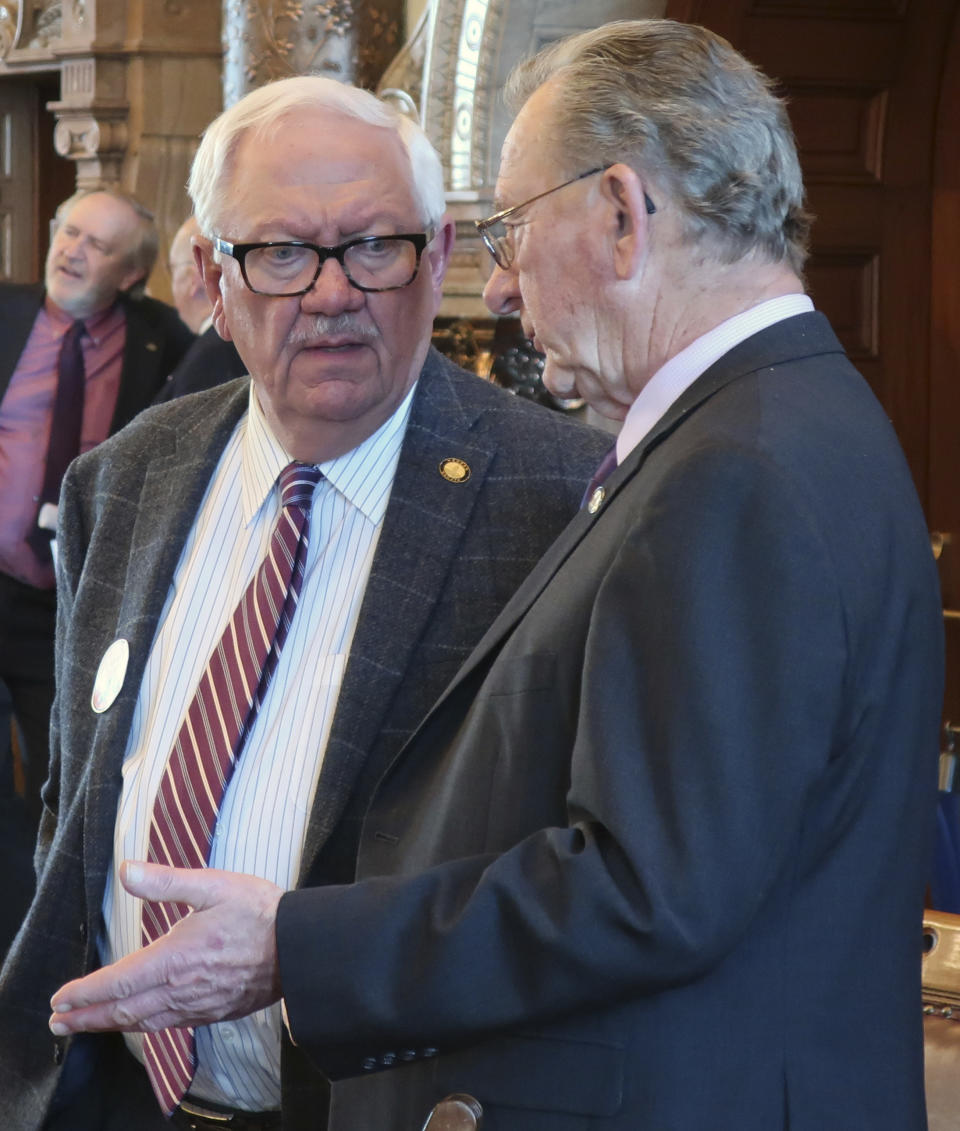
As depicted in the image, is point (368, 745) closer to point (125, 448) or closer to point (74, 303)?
point (125, 448)

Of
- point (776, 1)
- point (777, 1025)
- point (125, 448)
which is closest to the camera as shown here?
point (777, 1025)

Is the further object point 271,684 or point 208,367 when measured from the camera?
point 208,367

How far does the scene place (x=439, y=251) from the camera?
2.06m

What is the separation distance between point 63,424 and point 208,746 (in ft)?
10.0

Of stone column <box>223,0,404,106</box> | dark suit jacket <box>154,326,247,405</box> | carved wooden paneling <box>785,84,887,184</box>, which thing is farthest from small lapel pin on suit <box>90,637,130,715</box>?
stone column <box>223,0,404,106</box>

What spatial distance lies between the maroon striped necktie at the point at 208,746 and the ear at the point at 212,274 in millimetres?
402

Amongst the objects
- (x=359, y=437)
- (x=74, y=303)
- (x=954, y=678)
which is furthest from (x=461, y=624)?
(x=74, y=303)

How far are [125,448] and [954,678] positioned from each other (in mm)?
2307

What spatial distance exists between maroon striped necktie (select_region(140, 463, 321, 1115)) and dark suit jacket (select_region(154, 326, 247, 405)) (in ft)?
7.44

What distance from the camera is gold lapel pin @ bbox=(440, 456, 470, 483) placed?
1.95 m

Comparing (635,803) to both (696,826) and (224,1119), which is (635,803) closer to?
(696,826)

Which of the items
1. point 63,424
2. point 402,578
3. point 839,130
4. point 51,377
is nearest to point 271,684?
point 402,578

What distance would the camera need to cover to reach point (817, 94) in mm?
3787

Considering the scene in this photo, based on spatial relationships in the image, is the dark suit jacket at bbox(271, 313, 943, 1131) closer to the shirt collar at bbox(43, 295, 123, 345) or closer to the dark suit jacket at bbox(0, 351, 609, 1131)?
the dark suit jacket at bbox(0, 351, 609, 1131)
